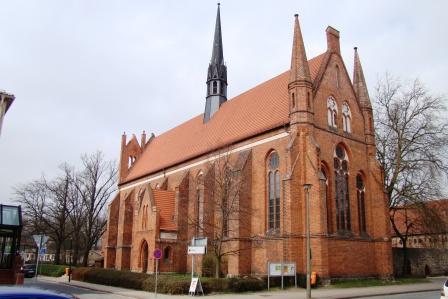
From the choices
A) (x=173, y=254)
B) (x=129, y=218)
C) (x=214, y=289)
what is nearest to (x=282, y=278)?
(x=214, y=289)

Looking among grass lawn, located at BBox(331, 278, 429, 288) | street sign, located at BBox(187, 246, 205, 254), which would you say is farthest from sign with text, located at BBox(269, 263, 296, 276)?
street sign, located at BBox(187, 246, 205, 254)

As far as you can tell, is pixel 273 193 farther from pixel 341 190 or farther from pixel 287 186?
pixel 341 190

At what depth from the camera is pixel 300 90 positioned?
26828 mm

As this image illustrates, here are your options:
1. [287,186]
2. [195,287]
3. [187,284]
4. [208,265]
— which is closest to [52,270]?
[208,265]

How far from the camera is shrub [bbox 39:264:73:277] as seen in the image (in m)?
40.2

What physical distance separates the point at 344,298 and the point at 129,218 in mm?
28141

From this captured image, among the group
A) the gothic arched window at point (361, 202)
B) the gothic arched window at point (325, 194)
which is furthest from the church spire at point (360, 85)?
the gothic arched window at point (325, 194)

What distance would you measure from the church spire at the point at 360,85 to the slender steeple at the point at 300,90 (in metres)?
6.91

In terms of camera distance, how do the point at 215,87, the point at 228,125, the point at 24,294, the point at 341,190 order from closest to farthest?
1. the point at 24,294
2. the point at 341,190
3. the point at 228,125
4. the point at 215,87

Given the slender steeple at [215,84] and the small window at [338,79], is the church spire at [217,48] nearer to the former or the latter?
the slender steeple at [215,84]

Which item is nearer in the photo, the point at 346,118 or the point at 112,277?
the point at 112,277

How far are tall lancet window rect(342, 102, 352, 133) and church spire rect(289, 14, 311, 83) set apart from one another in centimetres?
486

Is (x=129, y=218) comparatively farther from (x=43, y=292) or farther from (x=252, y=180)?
(x=43, y=292)

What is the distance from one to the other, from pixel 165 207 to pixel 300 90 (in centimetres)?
1478
